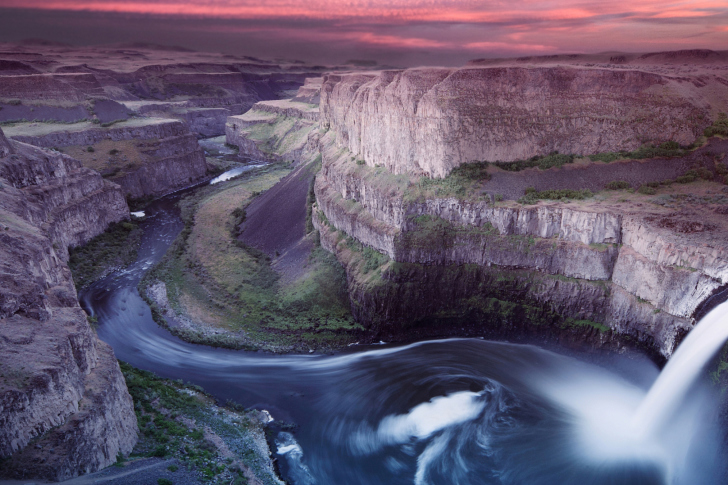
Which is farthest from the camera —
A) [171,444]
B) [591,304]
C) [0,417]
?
[591,304]

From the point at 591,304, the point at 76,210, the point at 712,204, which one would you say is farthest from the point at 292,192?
the point at 712,204

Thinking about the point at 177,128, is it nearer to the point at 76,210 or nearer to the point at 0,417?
the point at 76,210

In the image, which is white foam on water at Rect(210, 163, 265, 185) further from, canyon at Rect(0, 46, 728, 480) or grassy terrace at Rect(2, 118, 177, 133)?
canyon at Rect(0, 46, 728, 480)

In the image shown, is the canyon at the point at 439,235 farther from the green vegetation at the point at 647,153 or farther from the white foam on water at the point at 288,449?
the white foam on water at the point at 288,449

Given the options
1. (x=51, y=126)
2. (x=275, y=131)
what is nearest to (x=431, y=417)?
(x=51, y=126)

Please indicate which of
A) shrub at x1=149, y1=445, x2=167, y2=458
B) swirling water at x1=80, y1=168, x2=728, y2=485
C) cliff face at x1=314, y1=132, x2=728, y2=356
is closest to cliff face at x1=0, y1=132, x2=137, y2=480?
shrub at x1=149, y1=445, x2=167, y2=458
